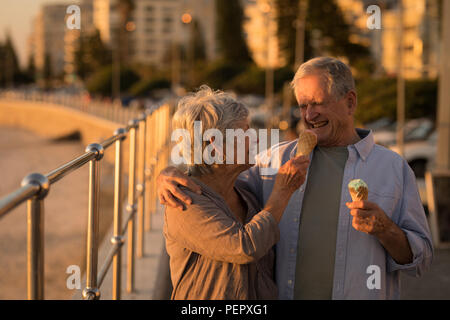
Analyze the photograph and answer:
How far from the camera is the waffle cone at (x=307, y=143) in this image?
2.37 m

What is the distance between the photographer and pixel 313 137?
2.39 m

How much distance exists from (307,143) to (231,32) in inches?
2606

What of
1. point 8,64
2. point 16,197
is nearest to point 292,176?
point 16,197

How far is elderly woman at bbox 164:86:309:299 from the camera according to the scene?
2.00 meters

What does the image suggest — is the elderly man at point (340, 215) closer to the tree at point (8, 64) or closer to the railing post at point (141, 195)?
the railing post at point (141, 195)

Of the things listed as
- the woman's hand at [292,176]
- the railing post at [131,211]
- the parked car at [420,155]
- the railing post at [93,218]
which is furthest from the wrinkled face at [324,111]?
the parked car at [420,155]

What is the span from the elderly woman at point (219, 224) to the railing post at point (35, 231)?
1.92 ft

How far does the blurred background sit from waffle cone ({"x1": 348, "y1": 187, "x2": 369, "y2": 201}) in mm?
1500

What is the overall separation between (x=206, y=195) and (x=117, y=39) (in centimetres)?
→ 6993

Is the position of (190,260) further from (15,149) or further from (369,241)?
(15,149)

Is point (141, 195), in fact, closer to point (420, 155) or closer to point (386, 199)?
point (386, 199)

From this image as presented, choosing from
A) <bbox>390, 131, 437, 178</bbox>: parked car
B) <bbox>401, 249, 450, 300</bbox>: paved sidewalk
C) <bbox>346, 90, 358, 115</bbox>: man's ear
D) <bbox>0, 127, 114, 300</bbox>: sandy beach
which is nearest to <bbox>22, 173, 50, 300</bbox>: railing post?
<bbox>346, 90, 358, 115</bbox>: man's ear

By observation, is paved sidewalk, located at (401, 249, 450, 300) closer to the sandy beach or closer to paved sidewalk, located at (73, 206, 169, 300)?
paved sidewalk, located at (73, 206, 169, 300)
